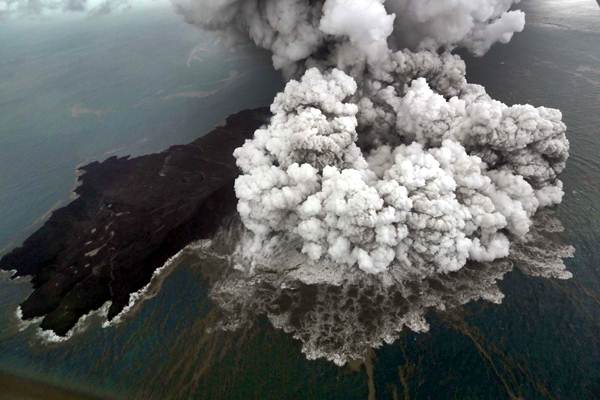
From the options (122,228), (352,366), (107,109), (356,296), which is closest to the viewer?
(352,366)

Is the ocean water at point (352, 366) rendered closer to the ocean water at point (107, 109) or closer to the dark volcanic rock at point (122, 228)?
the dark volcanic rock at point (122, 228)

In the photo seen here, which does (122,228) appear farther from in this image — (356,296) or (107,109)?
(107,109)

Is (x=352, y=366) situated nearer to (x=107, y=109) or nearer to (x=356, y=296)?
(x=356, y=296)

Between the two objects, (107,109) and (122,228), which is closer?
(122,228)

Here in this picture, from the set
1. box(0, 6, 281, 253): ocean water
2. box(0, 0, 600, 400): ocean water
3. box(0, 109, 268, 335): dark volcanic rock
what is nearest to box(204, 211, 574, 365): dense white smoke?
box(0, 0, 600, 400): ocean water

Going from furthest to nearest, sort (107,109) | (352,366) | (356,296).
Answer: (107,109) < (356,296) < (352,366)

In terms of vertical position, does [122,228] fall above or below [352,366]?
above

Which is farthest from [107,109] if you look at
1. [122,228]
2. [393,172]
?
[393,172]

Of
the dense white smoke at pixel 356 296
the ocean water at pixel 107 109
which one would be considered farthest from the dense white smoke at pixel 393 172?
the ocean water at pixel 107 109
